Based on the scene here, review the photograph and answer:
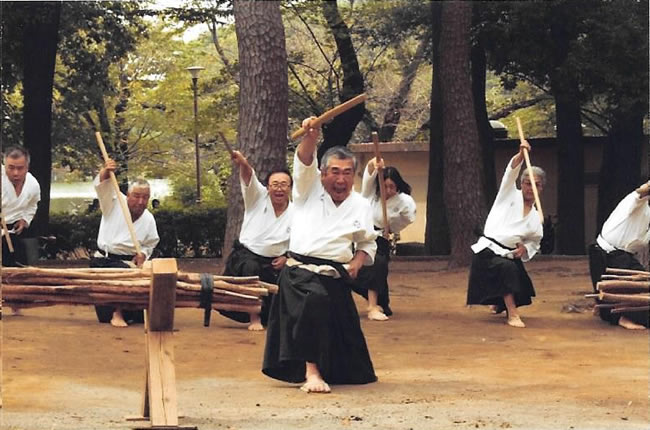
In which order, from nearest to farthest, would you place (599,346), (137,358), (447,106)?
(137,358)
(599,346)
(447,106)

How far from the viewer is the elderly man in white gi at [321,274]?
21.4 ft

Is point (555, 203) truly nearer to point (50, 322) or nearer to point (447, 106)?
point (447, 106)

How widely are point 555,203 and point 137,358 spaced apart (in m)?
12.6

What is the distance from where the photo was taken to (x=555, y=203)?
19.6 meters

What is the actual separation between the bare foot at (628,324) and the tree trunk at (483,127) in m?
7.95

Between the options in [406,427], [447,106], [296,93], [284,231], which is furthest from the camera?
[296,93]

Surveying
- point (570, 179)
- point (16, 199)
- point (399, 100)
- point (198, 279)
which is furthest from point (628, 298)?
point (399, 100)

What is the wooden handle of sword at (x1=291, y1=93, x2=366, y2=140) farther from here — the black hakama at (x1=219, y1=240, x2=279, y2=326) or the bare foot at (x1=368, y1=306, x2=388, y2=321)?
the bare foot at (x1=368, y1=306, x2=388, y2=321)

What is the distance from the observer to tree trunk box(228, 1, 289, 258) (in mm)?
11555

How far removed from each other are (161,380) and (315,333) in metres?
1.52

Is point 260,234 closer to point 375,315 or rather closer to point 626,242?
point 375,315

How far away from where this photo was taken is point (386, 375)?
7.35 m

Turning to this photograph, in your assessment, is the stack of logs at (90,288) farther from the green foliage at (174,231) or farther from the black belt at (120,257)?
the green foliage at (174,231)

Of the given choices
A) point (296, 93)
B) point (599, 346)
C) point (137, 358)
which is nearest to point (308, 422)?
point (137, 358)
